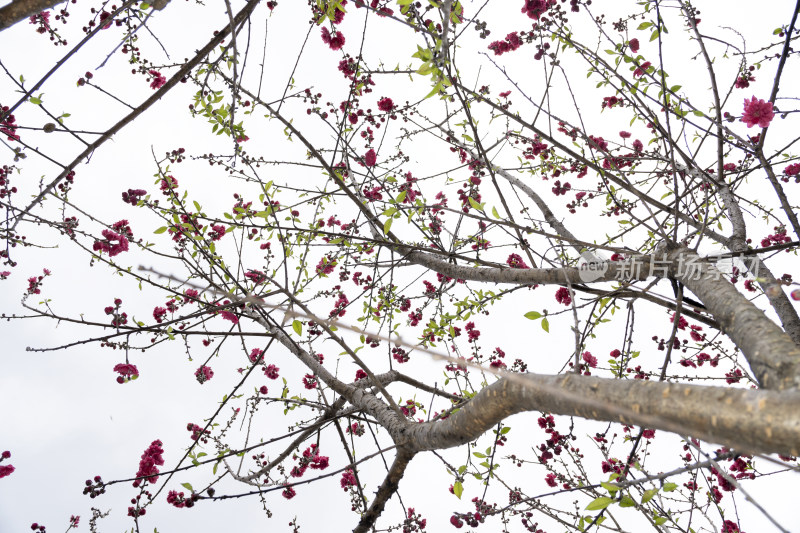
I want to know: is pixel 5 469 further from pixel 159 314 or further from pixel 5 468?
pixel 159 314

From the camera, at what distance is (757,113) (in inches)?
83.2

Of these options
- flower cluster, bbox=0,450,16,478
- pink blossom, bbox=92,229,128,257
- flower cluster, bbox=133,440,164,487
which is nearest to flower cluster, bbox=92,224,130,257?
pink blossom, bbox=92,229,128,257

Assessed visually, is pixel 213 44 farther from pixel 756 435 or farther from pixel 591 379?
pixel 756 435

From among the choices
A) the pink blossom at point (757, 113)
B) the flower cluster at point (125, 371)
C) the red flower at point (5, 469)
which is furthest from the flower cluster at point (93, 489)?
the pink blossom at point (757, 113)

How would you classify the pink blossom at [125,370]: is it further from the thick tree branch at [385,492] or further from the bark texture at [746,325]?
the bark texture at [746,325]

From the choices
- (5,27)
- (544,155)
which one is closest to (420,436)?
(5,27)

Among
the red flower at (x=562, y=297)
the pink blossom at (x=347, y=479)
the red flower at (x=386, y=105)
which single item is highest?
the red flower at (x=386, y=105)

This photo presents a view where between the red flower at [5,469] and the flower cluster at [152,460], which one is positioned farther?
the red flower at [5,469]

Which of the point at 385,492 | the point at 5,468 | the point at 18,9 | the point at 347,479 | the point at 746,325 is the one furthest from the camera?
the point at 347,479

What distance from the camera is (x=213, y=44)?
5.27ft

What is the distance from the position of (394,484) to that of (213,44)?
2082 millimetres

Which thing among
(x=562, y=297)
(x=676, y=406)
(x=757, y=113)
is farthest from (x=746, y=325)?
(x=562, y=297)

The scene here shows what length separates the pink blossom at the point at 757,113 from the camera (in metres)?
2.08

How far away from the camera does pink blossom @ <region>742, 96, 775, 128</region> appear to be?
2.08 meters
